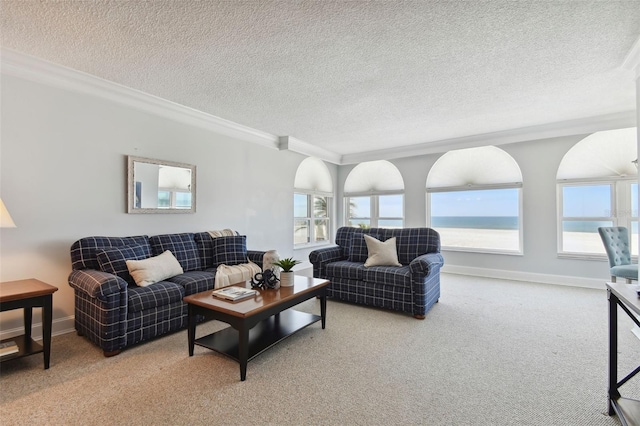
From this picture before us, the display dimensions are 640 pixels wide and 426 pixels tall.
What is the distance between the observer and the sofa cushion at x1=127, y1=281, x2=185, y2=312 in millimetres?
2455

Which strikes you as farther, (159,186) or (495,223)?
(495,223)

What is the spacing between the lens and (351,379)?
202 cm

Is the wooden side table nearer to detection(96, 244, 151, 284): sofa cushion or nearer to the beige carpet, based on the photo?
the beige carpet

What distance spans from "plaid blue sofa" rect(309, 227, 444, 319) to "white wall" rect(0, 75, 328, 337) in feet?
6.61

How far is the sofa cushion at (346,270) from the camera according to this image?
11.8 feet

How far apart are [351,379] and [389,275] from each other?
1.53 metres

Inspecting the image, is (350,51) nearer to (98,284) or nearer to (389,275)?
(389,275)

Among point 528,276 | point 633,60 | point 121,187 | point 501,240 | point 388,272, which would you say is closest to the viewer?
point 633,60

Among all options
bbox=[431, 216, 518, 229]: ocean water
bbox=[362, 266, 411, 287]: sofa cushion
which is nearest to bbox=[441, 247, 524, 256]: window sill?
bbox=[431, 216, 518, 229]: ocean water

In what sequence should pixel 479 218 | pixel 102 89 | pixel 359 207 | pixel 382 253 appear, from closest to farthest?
pixel 102 89
pixel 382 253
pixel 479 218
pixel 359 207

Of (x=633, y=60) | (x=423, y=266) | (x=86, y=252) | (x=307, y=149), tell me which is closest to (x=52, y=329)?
(x=86, y=252)

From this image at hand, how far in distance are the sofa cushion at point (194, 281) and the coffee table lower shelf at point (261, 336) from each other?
53cm

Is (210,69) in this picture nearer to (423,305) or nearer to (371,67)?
(371,67)

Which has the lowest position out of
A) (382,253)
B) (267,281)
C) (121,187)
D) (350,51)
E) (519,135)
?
(267,281)
